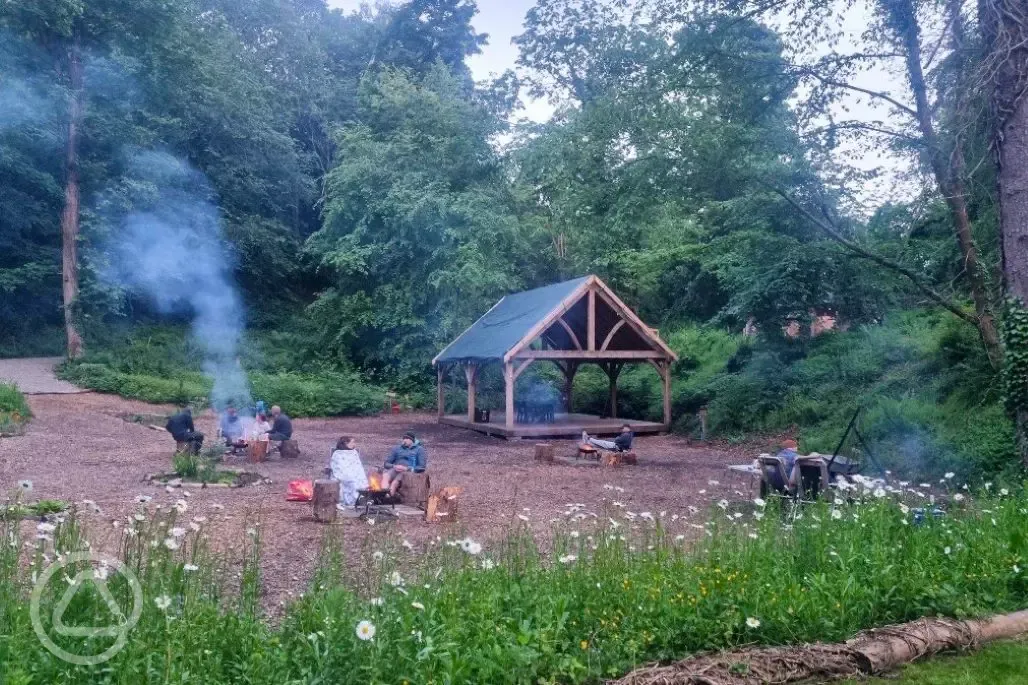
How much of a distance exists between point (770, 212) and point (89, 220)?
21114mm

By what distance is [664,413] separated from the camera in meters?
20.2

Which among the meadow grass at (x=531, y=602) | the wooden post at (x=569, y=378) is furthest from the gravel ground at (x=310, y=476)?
the wooden post at (x=569, y=378)

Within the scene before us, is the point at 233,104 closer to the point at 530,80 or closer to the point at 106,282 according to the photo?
the point at 106,282

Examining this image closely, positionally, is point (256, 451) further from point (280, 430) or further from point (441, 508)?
point (441, 508)

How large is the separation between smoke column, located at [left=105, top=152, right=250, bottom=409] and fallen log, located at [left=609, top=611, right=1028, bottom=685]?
2263 centimetres

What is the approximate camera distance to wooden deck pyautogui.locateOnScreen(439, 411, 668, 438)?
18500 millimetres

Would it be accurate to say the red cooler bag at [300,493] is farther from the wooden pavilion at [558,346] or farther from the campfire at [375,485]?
the wooden pavilion at [558,346]

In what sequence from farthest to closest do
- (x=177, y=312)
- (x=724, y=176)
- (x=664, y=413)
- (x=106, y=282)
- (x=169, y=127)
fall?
(x=177, y=312)
(x=169, y=127)
(x=106, y=282)
(x=664, y=413)
(x=724, y=176)

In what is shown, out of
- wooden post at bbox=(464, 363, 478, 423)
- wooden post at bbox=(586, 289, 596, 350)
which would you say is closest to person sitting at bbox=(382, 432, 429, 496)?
wooden post at bbox=(586, 289, 596, 350)

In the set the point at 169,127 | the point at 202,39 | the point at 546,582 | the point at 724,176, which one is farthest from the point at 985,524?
the point at 202,39

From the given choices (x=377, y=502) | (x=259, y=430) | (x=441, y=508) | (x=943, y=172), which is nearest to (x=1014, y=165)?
(x=943, y=172)

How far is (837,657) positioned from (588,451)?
34.8 feet

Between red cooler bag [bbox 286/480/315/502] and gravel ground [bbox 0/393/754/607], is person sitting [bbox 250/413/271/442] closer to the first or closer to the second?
gravel ground [bbox 0/393/754/607]

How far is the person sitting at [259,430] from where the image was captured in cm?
1337
